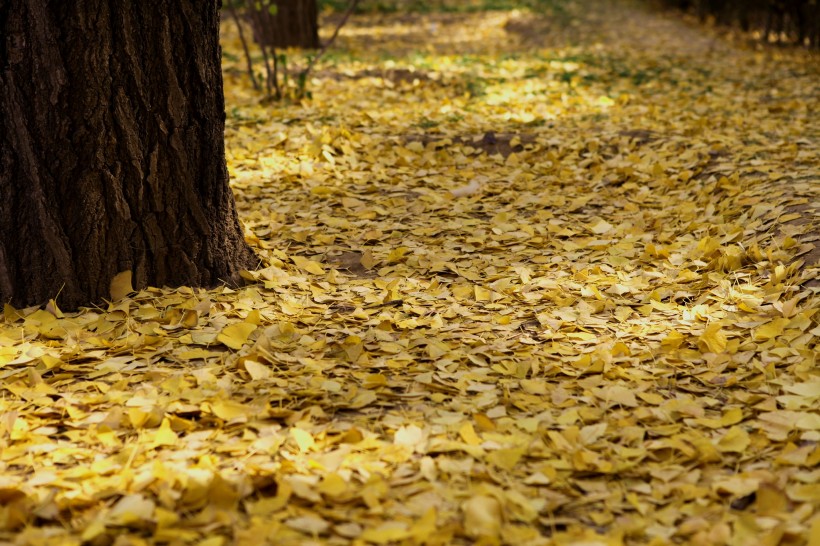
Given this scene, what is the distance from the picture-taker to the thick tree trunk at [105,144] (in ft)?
8.11

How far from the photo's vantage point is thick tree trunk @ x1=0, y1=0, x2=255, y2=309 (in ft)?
8.11

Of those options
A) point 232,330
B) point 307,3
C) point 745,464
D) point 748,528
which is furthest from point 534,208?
point 307,3

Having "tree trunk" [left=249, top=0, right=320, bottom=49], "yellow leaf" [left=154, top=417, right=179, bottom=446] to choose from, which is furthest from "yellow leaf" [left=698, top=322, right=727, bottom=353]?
"tree trunk" [left=249, top=0, right=320, bottom=49]

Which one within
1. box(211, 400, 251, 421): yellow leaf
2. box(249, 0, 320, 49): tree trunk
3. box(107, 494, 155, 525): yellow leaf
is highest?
box(249, 0, 320, 49): tree trunk

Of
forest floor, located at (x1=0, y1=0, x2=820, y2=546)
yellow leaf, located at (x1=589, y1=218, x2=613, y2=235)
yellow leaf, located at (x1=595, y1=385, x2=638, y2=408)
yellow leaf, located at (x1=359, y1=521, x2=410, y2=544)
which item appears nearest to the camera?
yellow leaf, located at (x1=359, y1=521, x2=410, y2=544)

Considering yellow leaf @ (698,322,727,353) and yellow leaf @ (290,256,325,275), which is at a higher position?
yellow leaf @ (290,256,325,275)

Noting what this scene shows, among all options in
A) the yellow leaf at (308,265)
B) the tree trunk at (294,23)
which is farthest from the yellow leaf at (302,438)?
the tree trunk at (294,23)

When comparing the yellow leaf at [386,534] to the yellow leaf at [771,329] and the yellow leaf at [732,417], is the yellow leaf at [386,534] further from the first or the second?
the yellow leaf at [771,329]

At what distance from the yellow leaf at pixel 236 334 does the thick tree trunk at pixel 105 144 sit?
412mm

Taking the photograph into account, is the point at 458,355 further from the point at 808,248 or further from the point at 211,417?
the point at 808,248

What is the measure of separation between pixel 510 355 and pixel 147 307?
1.16 meters

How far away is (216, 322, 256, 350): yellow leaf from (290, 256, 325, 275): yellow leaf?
623 mm

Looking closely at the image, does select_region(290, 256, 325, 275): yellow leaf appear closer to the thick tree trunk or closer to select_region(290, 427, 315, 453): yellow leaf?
the thick tree trunk

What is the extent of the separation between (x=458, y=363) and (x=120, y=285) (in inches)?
45.1
